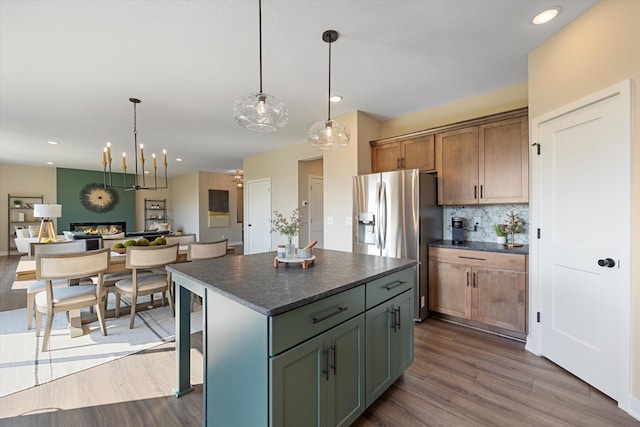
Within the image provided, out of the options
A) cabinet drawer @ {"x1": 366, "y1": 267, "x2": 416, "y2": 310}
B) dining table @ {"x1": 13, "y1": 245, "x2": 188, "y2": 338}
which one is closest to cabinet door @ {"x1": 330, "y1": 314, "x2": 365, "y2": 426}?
cabinet drawer @ {"x1": 366, "y1": 267, "x2": 416, "y2": 310}

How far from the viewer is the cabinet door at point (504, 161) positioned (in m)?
2.84

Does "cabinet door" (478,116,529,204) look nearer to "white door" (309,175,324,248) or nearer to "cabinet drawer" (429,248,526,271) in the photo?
"cabinet drawer" (429,248,526,271)

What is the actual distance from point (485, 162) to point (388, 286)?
2.14 m

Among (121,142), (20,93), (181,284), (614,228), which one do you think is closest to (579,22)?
(614,228)

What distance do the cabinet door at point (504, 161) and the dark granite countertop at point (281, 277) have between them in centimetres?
164

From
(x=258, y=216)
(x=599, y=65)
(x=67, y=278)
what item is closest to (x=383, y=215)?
(x=599, y=65)

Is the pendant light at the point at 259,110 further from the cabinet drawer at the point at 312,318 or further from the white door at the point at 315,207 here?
the white door at the point at 315,207

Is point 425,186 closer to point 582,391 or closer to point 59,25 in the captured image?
point 582,391

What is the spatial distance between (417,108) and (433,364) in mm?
3181

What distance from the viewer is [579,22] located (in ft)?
6.84

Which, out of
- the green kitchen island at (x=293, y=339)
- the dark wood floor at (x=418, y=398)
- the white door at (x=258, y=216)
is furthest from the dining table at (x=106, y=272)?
the white door at (x=258, y=216)

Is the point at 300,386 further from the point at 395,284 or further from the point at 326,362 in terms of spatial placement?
the point at 395,284

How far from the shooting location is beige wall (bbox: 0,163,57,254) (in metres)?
8.13

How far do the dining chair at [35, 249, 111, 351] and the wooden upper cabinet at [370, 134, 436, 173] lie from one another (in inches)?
137
